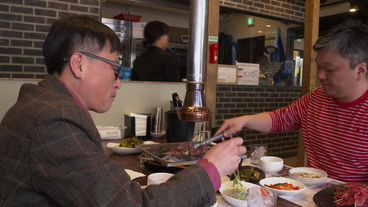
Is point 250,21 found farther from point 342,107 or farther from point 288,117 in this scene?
point 342,107

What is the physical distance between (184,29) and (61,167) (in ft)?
15.6

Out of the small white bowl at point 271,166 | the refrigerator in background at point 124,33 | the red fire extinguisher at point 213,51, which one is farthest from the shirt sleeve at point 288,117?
the refrigerator in background at point 124,33

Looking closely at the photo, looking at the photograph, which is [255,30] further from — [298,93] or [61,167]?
[61,167]

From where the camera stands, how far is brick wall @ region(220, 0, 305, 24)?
464 cm

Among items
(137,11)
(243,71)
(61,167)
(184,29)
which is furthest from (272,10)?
(61,167)

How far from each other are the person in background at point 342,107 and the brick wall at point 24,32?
2.43m

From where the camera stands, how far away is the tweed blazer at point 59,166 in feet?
2.58


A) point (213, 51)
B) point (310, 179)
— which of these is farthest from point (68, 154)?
point (213, 51)

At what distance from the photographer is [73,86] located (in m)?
1.04

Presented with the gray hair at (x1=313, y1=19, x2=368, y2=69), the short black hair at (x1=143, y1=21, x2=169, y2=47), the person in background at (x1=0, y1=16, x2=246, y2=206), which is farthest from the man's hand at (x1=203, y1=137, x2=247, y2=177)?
the short black hair at (x1=143, y1=21, x2=169, y2=47)

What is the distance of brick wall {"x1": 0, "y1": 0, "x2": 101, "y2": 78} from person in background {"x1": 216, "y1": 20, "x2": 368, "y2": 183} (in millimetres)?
2427

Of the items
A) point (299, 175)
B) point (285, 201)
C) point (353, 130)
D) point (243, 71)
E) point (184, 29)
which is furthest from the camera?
point (184, 29)

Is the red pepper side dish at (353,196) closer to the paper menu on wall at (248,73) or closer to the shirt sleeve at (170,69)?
the shirt sleeve at (170,69)

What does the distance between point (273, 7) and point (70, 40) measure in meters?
4.68
